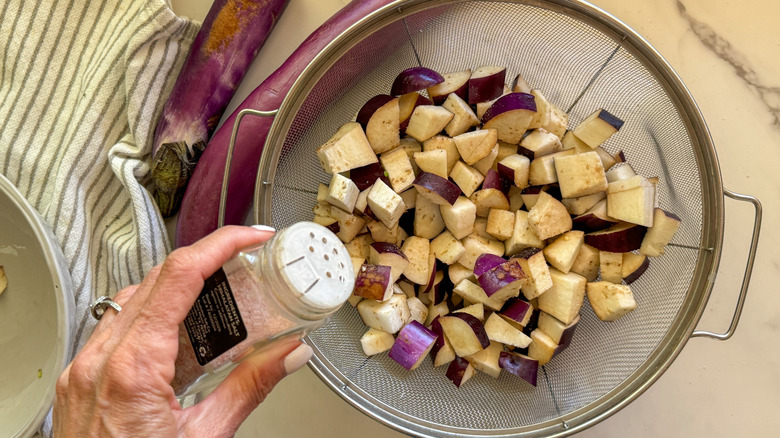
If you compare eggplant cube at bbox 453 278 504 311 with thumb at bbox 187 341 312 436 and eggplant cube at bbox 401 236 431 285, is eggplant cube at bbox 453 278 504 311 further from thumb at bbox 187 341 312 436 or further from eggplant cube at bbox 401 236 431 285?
thumb at bbox 187 341 312 436

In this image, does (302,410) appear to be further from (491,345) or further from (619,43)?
(619,43)

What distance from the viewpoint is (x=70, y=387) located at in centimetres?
77

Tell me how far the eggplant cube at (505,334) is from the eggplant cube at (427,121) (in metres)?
0.39

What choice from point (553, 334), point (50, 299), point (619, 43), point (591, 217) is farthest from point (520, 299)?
point (50, 299)

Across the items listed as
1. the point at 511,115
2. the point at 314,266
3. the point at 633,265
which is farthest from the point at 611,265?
the point at 314,266

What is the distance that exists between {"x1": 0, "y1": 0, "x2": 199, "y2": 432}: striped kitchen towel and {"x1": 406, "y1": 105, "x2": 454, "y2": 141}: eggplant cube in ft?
1.82

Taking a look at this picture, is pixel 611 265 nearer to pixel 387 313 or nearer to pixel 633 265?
pixel 633 265

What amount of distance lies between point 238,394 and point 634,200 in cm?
77

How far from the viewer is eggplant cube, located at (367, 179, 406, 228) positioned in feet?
3.49

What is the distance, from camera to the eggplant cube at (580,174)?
1061 millimetres

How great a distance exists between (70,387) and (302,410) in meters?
0.64

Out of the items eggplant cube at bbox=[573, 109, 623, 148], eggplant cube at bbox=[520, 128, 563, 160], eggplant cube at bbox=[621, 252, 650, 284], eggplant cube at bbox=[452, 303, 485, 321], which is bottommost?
eggplant cube at bbox=[452, 303, 485, 321]

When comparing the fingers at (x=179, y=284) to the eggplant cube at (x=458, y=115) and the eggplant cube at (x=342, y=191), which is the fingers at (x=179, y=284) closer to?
the eggplant cube at (x=342, y=191)

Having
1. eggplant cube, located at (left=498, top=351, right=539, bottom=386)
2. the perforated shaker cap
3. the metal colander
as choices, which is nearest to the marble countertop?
the metal colander
